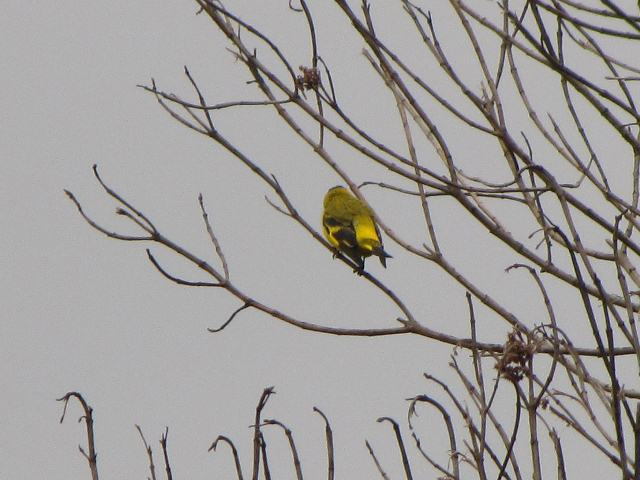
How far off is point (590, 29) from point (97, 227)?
1905 mm

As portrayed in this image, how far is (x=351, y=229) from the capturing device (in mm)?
9188

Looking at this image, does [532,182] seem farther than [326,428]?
Yes

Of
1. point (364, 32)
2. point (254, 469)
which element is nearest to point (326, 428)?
point (254, 469)

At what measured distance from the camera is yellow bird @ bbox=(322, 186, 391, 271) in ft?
28.8

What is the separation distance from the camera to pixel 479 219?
3.57m

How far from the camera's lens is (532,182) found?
388 cm

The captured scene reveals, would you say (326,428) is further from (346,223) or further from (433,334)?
(346,223)

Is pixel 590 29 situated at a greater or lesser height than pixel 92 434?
greater

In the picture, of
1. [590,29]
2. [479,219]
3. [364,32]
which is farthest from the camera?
[479,219]

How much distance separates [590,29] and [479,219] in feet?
2.61

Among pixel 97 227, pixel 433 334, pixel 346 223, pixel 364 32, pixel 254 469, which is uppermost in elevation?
pixel 346 223

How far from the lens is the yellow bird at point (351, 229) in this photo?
879cm

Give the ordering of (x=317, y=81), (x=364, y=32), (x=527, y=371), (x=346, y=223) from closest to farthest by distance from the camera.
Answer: (x=527, y=371), (x=364, y=32), (x=317, y=81), (x=346, y=223)

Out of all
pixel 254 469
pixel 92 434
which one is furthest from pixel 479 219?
pixel 92 434
